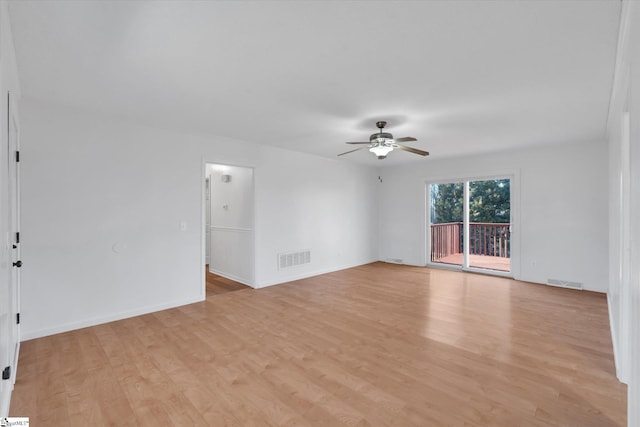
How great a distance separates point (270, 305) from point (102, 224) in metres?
2.25

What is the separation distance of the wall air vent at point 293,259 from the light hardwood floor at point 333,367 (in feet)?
4.23

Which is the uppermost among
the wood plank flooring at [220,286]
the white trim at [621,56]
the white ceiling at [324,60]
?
the white ceiling at [324,60]

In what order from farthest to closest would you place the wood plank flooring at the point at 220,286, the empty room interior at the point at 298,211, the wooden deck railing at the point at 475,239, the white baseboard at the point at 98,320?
the wooden deck railing at the point at 475,239
the wood plank flooring at the point at 220,286
the white baseboard at the point at 98,320
the empty room interior at the point at 298,211

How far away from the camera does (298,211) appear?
5.67m

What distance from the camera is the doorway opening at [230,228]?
5109 mm

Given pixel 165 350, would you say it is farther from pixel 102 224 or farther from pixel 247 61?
pixel 247 61

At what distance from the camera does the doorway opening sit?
511 cm

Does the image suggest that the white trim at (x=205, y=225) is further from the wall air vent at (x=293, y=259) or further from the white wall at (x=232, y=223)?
the wall air vent at (x=293, y=259)

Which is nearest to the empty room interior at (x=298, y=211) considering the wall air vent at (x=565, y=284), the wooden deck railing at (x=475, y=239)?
the wall air vent at (x=565, y=284)

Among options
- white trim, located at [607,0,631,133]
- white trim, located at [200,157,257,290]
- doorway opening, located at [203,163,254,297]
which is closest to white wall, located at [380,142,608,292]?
white trim, located at [607,0,631,133]

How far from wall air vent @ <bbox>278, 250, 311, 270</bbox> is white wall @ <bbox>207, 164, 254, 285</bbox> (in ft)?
1.83

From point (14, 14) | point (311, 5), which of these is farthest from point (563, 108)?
point (14, 14)

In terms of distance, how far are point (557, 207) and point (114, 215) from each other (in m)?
6.58

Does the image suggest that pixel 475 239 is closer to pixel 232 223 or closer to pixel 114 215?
pixel 232 223
